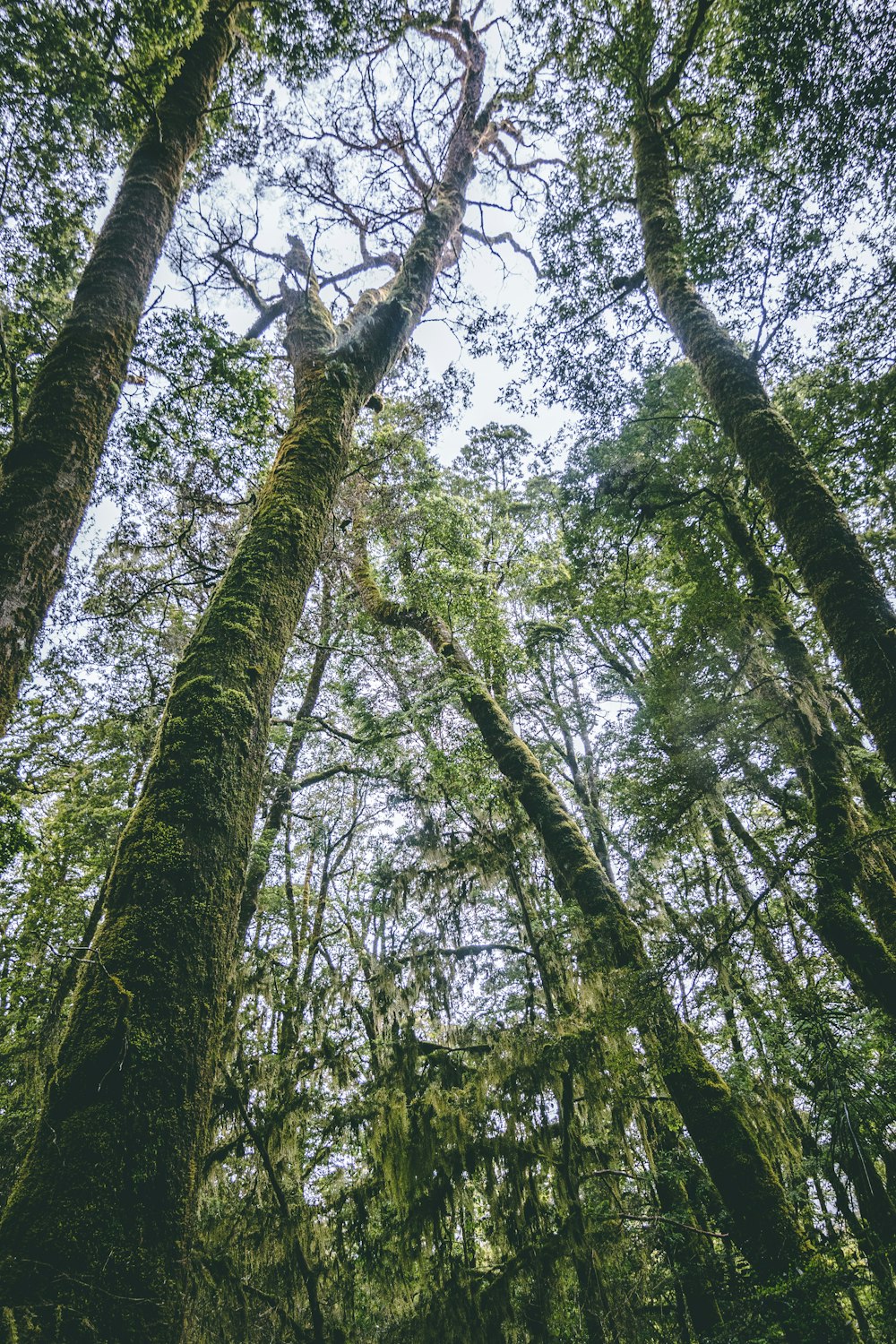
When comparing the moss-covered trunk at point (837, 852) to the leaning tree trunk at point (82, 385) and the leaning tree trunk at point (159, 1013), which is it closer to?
the leaning tree trunk at point (159, 1013)

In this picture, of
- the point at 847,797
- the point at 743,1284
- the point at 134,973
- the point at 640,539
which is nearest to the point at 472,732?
the point at 640,539

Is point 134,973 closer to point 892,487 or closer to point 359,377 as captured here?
point 359,377

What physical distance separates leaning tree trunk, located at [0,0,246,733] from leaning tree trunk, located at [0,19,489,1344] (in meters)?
0.94

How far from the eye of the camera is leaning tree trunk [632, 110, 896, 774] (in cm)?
379

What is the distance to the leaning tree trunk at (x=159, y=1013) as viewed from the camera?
5.43 ft

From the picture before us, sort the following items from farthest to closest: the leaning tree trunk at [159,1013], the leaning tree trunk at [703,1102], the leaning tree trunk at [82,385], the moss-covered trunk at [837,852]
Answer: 1. the moss-covered trunk at [837,852]
2. the leaning tree trunk at [703,1102]
3. the leaning tree trunk at [82,385]
4. the leaning tree trunk at [159,1013]

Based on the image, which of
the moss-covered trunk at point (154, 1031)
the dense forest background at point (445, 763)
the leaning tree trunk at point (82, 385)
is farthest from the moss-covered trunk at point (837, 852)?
the leaning tree trunk at point (82, 385)

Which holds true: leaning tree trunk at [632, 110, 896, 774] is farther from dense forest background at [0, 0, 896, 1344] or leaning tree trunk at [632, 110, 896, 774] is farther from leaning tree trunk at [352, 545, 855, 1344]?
leaning tree trunk at [352, 545, 855, 1344]

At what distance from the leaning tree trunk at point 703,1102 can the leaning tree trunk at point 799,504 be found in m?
3.24

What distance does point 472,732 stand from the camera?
33.0 feet

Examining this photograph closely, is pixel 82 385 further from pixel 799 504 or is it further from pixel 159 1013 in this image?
pixel 799 504

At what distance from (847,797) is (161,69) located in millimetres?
10105

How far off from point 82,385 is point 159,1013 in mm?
4097

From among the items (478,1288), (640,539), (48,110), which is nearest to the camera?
(478,1288)
